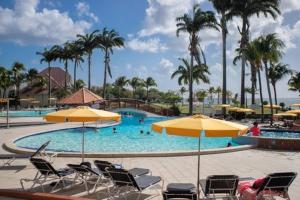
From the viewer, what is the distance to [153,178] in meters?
8.14

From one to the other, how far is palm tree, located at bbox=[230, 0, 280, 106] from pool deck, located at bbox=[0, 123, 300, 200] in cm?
2955

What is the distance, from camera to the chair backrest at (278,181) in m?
7.00

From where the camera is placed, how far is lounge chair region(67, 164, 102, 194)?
330 inches

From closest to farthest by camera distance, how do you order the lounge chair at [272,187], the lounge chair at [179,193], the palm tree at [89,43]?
1. the lounge chair at [179,193]
2. the lounge chair at [272,187]
3. the palm tree at [89,43]

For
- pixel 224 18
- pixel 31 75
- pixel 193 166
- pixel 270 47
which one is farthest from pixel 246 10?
pixel 31 75

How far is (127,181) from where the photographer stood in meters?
7.49

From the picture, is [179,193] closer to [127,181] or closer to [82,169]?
[127,181]

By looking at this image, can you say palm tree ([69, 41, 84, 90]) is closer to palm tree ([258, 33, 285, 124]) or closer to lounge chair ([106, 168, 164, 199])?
palm tree ([258, 33, 285, 124])

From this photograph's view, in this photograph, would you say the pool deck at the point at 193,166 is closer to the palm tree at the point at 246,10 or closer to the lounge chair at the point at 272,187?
the lounge chair at the point at 272,187

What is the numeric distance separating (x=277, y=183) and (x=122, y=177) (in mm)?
3044

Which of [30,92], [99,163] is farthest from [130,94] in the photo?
[99,163]

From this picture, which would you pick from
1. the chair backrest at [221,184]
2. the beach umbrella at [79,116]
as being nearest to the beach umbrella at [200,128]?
the chair backrest at [221,184]

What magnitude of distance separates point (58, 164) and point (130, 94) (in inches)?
3806

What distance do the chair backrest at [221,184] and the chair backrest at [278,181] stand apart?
49 centimetres
